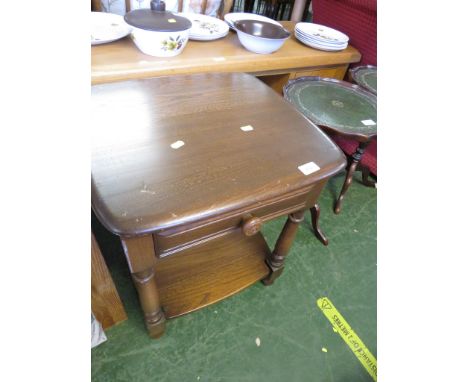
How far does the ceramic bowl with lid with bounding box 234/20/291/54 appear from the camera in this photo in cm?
110

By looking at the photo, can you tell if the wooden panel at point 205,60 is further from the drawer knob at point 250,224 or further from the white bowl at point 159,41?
the drawer knob at point 250,224

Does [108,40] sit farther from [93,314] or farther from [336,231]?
[336,231]

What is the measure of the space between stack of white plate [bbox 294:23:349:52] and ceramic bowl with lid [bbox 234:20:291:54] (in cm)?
16

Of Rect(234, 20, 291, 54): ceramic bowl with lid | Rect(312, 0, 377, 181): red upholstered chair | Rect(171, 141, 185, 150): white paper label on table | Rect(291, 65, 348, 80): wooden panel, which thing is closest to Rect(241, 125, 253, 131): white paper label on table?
Rect(171, 141, 185, 150): white paper label on table

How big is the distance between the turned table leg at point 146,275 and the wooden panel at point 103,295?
4.2 inches

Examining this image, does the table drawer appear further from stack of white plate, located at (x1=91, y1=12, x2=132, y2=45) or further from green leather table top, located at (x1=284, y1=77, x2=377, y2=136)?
stack of white plate, located at (x1=91, y1=12, x2=132, y2=45)

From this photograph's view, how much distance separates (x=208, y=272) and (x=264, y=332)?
10.8 inches

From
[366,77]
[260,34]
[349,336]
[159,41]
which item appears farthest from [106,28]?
[349,336]

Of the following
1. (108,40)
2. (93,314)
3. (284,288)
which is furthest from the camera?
(284,288)

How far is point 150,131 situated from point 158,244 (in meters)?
→ 0.25

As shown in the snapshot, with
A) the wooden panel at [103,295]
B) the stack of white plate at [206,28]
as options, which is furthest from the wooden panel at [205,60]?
the wooden panel at [103,295]

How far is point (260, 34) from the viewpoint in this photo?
1.22 meters
